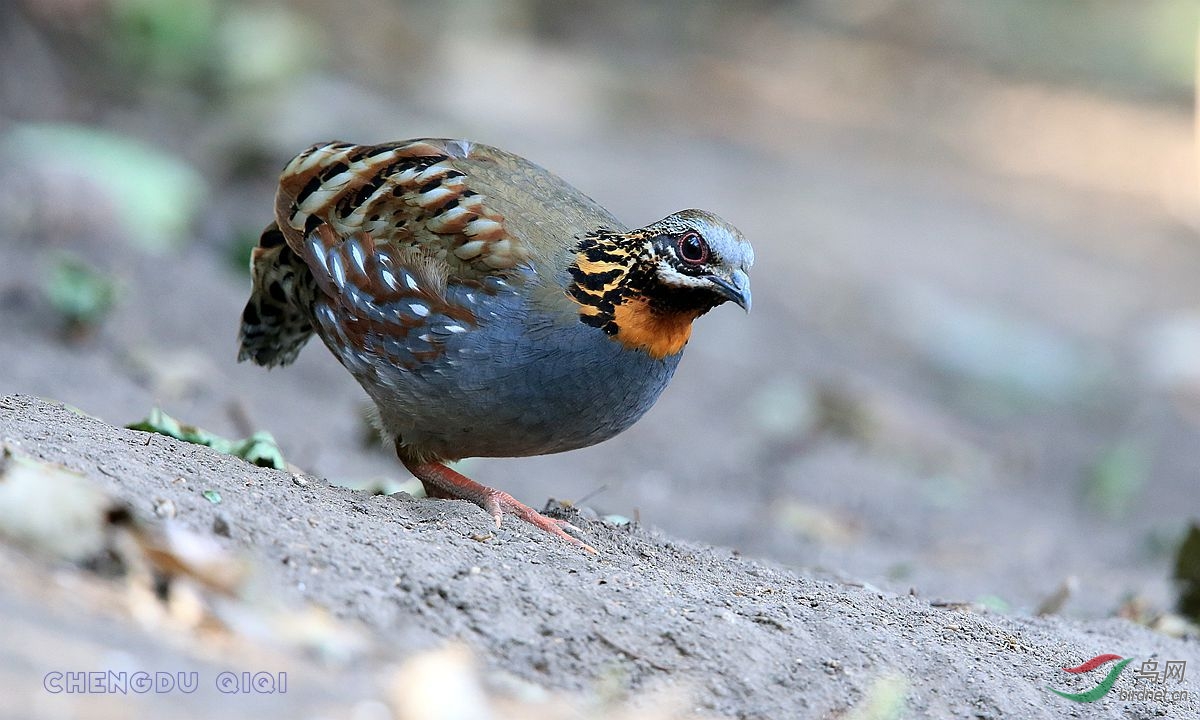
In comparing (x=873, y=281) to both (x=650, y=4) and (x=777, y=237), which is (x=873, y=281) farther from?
(x=650, y=4)

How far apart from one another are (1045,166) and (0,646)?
18.2 meters

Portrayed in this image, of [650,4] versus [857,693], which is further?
[650,4]

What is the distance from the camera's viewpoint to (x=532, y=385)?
4.52m

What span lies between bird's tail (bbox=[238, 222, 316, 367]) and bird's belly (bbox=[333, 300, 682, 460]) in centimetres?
86

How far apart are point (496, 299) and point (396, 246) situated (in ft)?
1.54

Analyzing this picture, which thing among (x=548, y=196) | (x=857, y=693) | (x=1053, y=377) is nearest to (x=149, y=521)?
(x=857, y=693)

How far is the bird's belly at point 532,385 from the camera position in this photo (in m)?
4.52

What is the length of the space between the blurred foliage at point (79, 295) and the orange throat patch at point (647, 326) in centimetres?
358

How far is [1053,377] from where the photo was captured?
1195cm

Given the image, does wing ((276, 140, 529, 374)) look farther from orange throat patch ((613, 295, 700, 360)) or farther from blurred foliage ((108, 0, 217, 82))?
blurred foliage ((108, 0, 217, 82))

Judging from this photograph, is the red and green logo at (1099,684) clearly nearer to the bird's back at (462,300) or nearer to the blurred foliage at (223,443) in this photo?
the bird's back at (462,300)

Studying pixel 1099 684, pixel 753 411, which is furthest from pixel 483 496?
pixel 753 411

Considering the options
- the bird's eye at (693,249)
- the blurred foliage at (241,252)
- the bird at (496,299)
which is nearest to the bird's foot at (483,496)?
the bird at (496,299)

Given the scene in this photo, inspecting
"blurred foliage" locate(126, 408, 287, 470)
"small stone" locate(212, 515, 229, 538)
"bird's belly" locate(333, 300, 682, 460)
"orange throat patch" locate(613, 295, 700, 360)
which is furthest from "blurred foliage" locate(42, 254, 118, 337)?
"small stone" locate(212, 515, 229, 538)
